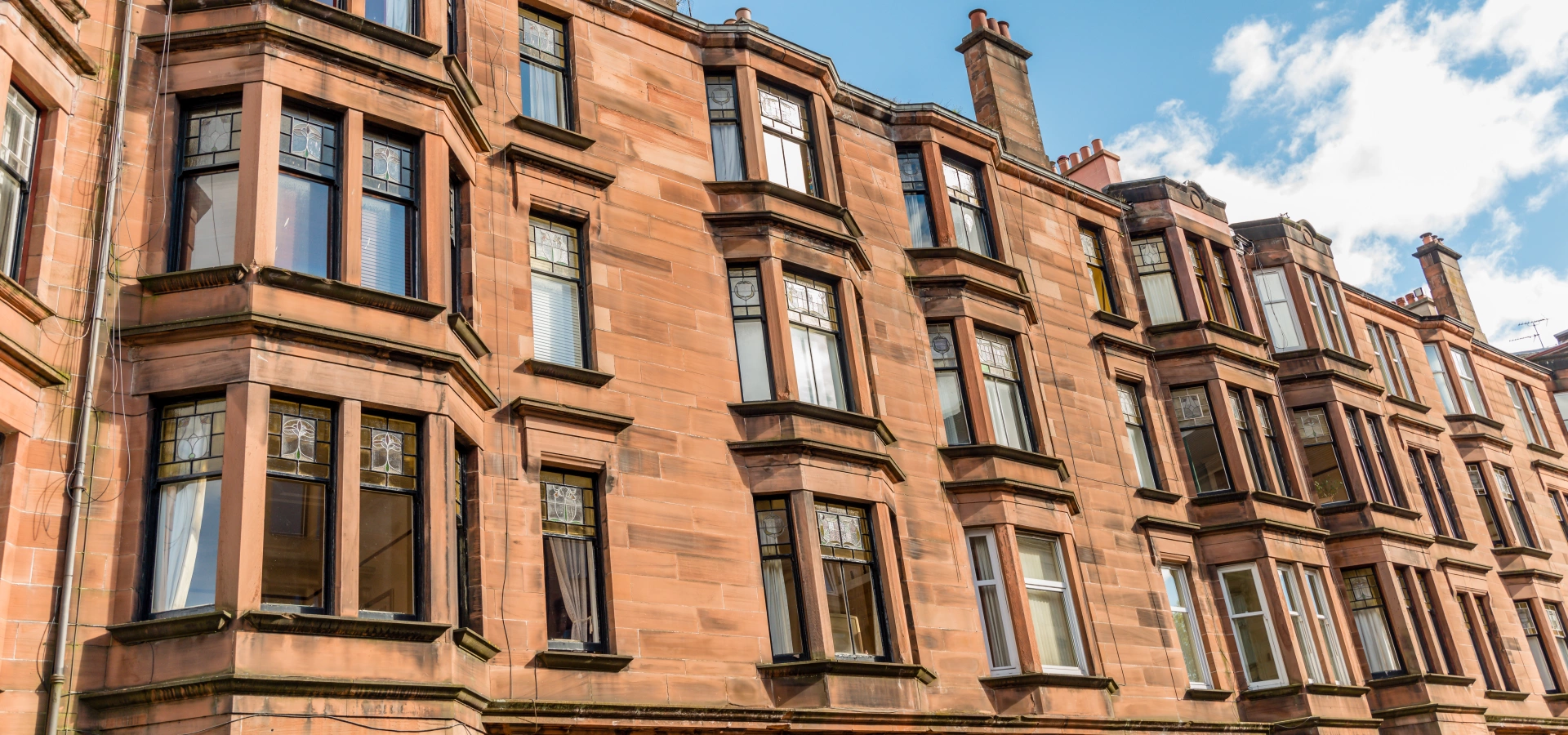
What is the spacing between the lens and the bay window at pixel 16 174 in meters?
12.7

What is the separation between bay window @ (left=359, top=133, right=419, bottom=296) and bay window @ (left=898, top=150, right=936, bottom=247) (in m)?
10.4

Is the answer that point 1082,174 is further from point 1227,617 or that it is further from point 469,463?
point 469,463

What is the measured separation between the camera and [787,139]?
21.6 metres

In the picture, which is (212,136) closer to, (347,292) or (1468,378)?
(347,292)

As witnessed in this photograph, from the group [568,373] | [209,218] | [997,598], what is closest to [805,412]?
[568,373]

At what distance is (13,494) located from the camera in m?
11.8

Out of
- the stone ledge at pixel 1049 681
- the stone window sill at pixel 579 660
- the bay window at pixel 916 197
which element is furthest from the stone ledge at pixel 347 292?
the bay window at pixel 916 197

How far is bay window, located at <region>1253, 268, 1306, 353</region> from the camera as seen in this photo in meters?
29.9

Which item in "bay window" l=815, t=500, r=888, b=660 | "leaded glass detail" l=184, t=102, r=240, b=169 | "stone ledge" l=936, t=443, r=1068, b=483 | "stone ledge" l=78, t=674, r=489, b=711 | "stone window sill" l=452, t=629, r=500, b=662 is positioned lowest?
"stone ledge" l=78, t=674, r=489, b=711

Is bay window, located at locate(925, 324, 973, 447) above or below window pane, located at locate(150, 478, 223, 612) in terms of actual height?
above

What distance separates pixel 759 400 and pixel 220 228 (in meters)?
7.69

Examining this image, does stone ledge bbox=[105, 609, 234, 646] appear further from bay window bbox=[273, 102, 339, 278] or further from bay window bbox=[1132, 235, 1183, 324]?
bay window bbox=[1132, 235, 1183, 324]

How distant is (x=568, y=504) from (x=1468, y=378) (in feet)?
105

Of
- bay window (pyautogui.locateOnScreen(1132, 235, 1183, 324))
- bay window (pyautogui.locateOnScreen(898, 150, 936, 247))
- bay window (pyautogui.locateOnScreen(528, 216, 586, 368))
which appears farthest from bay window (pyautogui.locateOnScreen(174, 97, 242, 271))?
bay window (pyautogui.locateOnScreen(1132, 235, 1183, 324))
